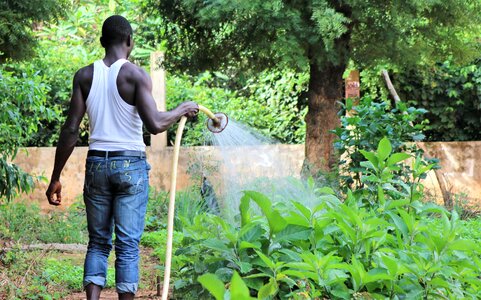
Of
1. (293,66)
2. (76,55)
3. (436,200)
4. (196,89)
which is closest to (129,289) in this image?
(293,66)

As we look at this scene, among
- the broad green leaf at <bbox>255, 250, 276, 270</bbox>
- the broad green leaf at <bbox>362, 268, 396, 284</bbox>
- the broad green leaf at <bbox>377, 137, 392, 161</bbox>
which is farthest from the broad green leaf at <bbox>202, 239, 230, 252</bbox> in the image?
the broad green leaf at <bbox>377, 137, 392, 161</bbox>

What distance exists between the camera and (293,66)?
8.14m

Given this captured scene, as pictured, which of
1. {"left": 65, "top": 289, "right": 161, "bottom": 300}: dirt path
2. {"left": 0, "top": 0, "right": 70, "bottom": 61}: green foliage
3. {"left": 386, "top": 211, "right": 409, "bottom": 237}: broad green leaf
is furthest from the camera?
{"left": 0, "top": 0, "right": 70, "bottom": 61}: green foliage

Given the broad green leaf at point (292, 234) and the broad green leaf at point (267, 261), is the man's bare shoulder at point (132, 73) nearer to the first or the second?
the broad green leaf at point (292, 234)

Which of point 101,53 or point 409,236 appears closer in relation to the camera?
point 409,236

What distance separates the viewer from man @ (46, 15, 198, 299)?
4.25 meters

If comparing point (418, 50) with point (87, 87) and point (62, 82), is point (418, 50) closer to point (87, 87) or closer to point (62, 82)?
point (87, 87)

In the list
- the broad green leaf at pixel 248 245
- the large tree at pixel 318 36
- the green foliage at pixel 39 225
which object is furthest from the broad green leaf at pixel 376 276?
the green foliage at pixel 39 225

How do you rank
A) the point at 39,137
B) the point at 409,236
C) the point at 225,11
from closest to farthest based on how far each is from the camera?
the point at 409,236 < the point at 225,11 < the point at 39,137

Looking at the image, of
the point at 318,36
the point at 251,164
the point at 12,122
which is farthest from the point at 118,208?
the point at 251,164

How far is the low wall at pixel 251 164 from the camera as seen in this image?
1033 cm

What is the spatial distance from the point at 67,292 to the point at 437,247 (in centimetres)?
339

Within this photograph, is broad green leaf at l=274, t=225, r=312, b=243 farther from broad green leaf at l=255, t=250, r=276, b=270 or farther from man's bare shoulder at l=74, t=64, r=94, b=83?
man's bare shoulder at l=74, t=64, r=94, b=83

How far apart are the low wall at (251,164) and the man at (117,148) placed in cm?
540
